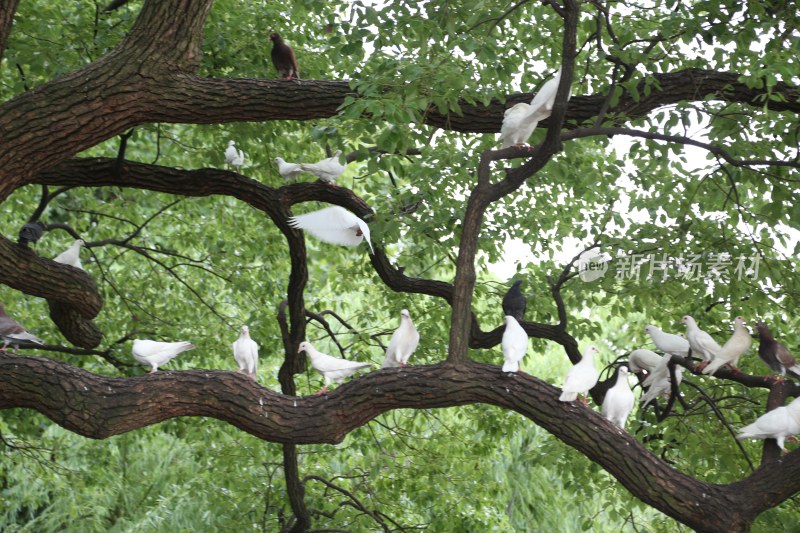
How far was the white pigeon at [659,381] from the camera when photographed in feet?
20.1

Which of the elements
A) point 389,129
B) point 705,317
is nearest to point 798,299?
point 705,317

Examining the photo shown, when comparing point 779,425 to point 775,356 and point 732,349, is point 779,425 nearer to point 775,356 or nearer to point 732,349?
point 732,349

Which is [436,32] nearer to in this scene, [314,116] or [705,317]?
[314,116]

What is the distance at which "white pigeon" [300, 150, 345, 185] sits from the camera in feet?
23.6

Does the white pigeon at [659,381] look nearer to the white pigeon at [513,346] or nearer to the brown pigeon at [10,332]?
the white pigeon at [513,346]

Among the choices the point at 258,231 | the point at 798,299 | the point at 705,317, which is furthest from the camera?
the point at 258,231

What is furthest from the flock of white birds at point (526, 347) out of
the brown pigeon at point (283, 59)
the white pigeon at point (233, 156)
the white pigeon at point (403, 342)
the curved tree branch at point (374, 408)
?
the white pigeon at point (233, 156)

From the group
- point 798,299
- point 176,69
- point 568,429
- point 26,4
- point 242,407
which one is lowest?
point 568,429

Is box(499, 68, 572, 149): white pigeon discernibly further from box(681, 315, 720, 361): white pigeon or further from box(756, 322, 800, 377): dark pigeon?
box(756, 322, 800, 377): dark pigeon

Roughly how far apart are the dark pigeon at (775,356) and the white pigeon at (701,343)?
0.85ft

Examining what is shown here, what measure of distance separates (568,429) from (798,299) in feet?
8.41

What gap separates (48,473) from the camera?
29.1 ft

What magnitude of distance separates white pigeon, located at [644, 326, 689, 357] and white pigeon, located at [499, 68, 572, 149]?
1.70 meters

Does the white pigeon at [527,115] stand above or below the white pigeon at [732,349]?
above
